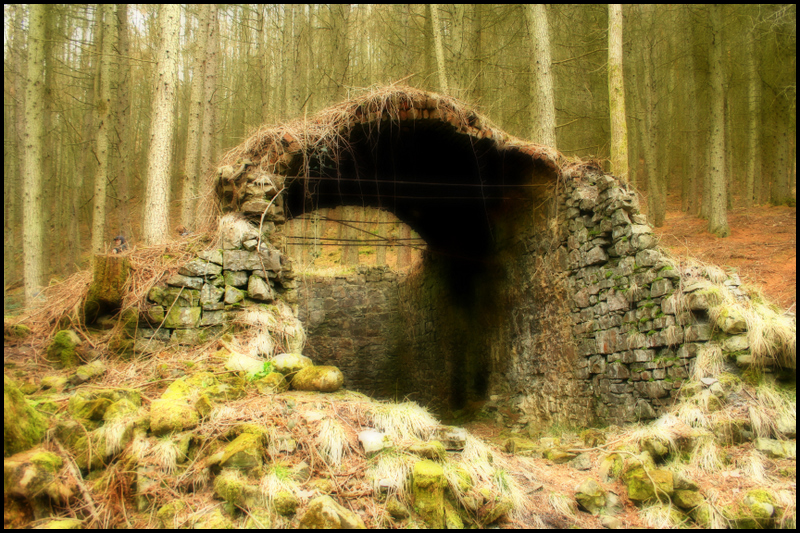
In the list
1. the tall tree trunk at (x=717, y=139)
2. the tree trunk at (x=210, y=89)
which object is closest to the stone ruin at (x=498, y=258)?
the tree trunk at (x=210, y=89)

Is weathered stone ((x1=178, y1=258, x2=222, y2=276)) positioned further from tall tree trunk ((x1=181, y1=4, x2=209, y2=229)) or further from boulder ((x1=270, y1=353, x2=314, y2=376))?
tall tree trunk ((x1=181, y1=4, x2=209, y2=229))

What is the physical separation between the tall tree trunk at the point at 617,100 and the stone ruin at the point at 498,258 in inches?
61.9

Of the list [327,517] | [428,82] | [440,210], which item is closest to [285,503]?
[327,517]

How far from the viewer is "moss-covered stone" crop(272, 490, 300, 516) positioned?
97.0 inches

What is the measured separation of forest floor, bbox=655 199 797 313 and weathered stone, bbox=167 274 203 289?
5615mm

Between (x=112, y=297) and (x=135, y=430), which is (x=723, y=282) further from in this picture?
(x=112, y=297)

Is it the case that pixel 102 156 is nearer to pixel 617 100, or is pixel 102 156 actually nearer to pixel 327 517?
pixel 327 517

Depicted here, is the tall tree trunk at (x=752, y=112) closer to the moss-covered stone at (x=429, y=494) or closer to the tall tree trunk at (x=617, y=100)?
the tall tree trunk at (x=617, y=100)

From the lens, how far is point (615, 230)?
5.31 meters

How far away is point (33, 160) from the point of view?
282 inches

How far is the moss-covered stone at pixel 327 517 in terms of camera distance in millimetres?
2332

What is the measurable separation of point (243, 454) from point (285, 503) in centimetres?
45

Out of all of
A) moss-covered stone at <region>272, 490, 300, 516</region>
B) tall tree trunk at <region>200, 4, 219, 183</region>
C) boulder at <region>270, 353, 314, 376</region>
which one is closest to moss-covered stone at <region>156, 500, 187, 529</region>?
moss-covered stone at <region>272, 490, 300, 516</region>

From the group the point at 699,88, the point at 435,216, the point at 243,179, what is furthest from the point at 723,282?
the point at 699,88
